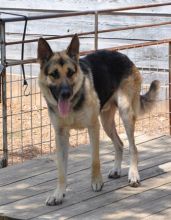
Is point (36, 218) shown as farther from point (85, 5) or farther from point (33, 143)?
point (85, 5)

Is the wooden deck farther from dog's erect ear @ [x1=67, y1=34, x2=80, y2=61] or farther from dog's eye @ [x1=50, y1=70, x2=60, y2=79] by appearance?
dog's erect ear @ [x1=67, y1=34, x2=80, y2=61]

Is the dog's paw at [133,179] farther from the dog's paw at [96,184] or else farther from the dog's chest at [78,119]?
the dog's chest at [78,119]

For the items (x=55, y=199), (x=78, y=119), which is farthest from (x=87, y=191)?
(x=78, y=119)

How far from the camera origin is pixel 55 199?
5562 millimetres

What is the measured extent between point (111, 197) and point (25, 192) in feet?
2.53

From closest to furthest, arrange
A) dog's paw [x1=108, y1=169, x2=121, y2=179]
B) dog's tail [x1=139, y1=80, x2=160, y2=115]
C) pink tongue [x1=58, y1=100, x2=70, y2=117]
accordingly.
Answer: pink tongue [x1=58, y1=100, x2=70, y2=117]
dog's paw [x1=108, y1=169, x2=121, y2=179]
dog's tail [x1=139, y1=80, x2=160, y2=115]

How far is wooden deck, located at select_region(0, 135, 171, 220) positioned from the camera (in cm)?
535

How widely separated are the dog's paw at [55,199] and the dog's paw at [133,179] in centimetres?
71

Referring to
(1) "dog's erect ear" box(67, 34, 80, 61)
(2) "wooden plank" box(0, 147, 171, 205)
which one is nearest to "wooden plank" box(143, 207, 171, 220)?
(2) "wooden plank" box(0, 147, 171, 205)

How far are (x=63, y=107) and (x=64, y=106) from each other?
12 millimetres

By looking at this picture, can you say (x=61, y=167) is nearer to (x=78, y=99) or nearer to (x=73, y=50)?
(x=78, y=99)

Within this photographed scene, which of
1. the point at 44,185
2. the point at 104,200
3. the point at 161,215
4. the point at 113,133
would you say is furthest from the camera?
the point at 113,133

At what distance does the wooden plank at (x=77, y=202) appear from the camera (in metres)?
5.40

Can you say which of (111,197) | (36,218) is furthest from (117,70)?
(36,218)
